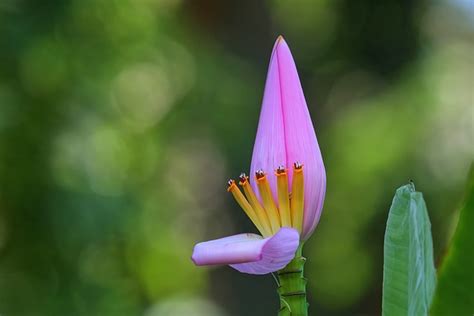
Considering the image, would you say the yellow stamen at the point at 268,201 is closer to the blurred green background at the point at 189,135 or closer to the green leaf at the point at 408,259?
the green leaf at the point at 408,259

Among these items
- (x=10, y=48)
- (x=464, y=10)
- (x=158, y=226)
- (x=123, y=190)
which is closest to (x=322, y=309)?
(x=158, y=226)

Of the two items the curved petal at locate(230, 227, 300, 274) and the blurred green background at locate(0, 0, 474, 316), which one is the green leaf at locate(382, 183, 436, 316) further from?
the blurred green background at locate(0, 0, 474, 316)

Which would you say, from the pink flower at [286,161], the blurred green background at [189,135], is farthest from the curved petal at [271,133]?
the blurred green background at [189,135]

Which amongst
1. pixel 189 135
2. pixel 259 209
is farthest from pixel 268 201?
pixel 189 135

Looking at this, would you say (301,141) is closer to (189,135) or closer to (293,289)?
(293,289)

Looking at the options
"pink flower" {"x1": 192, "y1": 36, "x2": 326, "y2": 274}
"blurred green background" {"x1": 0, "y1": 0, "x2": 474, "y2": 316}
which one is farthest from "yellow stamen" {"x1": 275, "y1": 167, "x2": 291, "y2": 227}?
"blurred green background" {"x1": 0, "y1": 0, "x2": 474, "y2": 316}

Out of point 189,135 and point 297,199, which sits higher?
point 189,135

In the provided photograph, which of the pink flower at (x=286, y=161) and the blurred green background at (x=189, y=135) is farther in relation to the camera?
the blurred green background at (x=189, y=135)

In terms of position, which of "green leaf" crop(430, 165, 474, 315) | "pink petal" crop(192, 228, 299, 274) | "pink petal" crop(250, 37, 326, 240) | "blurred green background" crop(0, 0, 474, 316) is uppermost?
"blurred green background" crop(0, 0, 474, 316)
